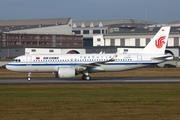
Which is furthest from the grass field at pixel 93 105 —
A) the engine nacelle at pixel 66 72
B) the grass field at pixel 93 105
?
the engine nacelle at pixel 66 72

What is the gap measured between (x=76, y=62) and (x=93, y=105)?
79.5ft

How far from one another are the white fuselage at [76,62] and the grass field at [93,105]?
52.8 feet

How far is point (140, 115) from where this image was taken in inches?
848

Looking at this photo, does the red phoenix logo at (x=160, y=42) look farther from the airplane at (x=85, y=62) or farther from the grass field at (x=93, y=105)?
the grass field at (x=93, y=105)

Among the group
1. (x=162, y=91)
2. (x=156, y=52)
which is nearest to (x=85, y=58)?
(x=156, y=52)

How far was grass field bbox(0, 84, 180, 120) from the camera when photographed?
21.3 m

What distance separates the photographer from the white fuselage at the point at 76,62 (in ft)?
162

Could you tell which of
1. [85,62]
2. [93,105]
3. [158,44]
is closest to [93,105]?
[93,105]

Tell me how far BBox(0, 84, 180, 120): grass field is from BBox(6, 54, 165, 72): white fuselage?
1610cm

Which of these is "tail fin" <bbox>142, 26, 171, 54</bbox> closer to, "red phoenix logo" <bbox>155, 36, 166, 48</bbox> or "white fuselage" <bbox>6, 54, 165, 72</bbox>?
"red phoenix logo" <bbox>155, 36, 166, 48</bbox>

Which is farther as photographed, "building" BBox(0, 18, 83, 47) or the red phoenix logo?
"building" BBox(0, 18, 83, 47)

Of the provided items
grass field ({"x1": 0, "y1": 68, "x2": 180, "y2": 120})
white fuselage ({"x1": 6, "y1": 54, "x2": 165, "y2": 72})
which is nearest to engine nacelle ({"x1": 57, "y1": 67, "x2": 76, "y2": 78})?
white fuselage ({"x1": 6, "y1": 54, "x2": 165, "y2": 72})

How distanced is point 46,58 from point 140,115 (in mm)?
29219

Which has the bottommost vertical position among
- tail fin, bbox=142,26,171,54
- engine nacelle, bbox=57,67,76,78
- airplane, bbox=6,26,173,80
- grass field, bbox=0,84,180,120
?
grass field, bbox=0,84,180,120
